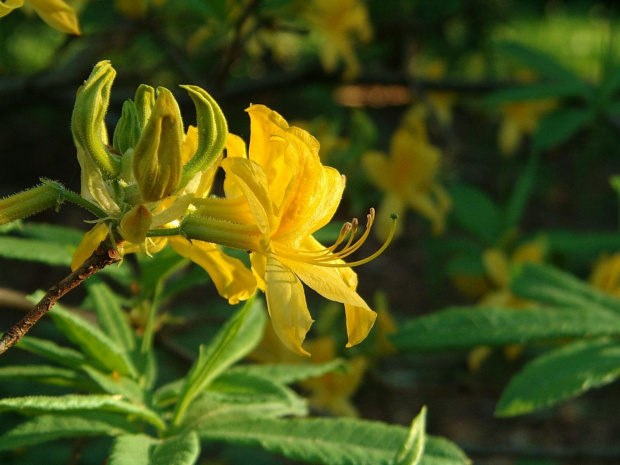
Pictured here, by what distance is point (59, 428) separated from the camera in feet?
3.39

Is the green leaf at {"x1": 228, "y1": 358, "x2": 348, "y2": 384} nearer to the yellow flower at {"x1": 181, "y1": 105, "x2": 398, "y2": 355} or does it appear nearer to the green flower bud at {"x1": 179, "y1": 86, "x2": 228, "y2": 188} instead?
the yellow flower at {"x1": 181, "y1": 105, "x2": 398, "y2": 355}

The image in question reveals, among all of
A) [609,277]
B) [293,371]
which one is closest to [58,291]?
[293,371]

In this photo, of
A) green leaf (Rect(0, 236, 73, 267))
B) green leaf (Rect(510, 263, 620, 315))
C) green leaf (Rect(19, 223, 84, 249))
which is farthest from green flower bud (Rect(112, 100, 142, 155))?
green leaf (Rect(510, 263, 620, 315))

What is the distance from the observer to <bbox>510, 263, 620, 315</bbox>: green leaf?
5.18 ft

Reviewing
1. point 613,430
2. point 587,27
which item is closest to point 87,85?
point 613,430

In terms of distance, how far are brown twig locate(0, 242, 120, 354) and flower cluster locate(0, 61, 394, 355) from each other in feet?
0.05

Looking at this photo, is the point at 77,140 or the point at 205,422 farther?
the point at 205,422

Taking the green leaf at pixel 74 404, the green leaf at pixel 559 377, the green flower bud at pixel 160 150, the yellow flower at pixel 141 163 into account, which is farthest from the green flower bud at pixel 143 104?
the green leaf at pixel 559 377

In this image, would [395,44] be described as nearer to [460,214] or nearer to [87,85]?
[460,214]

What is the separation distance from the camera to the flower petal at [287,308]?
30.1 inches

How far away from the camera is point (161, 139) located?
0.70 meters

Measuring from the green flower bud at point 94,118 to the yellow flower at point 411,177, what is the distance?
1506 mm

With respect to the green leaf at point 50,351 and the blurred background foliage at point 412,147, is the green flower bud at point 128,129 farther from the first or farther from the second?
the blurred background foliage at point 412,147

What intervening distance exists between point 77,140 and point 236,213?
0.18 meters
